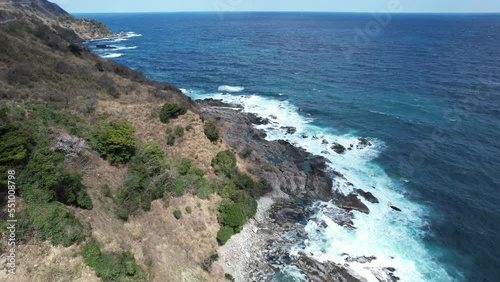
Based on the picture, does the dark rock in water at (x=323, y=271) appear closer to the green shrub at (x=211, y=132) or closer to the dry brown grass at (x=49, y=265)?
the dry brown grass at (x=49, y=265)

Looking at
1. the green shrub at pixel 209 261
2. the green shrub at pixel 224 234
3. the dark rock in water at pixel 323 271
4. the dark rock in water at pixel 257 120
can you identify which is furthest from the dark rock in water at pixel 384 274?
the dark rock in water at pixel 257 120

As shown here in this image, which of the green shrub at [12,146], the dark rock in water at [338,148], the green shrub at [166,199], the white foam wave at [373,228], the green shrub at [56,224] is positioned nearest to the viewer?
the green shrub at [56,224]

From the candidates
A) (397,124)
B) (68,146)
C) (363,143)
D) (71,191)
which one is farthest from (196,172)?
(397,124)

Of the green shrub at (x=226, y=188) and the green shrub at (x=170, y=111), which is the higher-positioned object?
the green shrub at (x=170, y=111)

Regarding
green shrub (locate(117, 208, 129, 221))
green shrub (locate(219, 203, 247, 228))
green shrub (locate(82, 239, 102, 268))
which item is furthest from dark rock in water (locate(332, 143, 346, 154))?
green shrub (locate(82, 239, 102, 268))

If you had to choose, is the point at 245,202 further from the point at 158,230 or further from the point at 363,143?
the point at 363,143
